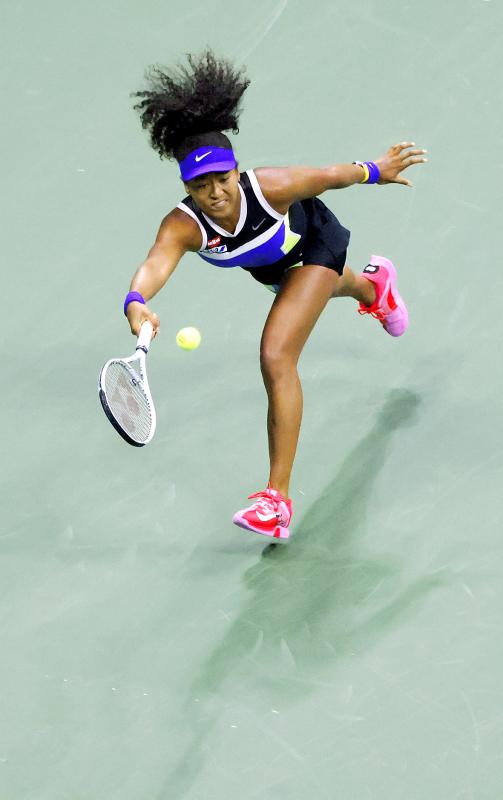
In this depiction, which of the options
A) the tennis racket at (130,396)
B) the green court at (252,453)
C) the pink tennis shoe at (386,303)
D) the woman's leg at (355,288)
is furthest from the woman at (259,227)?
the pink tennis shoe at (386,303)

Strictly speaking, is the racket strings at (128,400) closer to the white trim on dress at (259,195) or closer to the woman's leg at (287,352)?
the woman's leg at (287,352)

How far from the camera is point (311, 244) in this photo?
6008 millimetres

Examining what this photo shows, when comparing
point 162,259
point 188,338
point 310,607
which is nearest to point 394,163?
point 162,259

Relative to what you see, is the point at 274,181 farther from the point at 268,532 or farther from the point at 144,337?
the point at 268,532

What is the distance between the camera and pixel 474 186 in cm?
754

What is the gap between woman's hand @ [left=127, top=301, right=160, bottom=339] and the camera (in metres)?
5.11

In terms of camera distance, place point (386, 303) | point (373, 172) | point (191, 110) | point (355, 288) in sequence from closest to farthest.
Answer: point (191, 110) → point (373, 172) → point (355, 288) → point (386, 303)

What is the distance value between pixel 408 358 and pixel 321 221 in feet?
3.22

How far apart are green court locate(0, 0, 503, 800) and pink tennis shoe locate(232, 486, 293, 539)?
0.62ft

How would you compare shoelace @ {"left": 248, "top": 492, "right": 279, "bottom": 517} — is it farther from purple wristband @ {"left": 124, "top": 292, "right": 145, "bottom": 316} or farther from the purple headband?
the purple headband

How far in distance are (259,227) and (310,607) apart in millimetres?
1479

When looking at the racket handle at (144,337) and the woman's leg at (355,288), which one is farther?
the woman's leg at (355,288)

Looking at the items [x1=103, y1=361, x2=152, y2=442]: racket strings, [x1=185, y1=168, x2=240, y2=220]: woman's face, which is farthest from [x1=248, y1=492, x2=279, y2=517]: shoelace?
[x1=185, y1=168, x2=240, y2=220]: woman's face

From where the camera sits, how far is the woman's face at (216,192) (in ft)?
18.1
